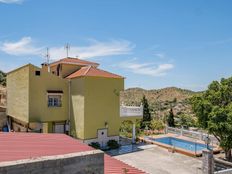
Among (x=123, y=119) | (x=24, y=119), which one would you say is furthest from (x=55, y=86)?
(x=123, y=119)

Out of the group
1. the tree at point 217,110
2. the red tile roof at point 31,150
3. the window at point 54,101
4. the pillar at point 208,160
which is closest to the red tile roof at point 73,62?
the window at point 54,101

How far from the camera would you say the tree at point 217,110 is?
1859 cm

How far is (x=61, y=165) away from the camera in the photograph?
6.30 m

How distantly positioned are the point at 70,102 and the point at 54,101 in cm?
156

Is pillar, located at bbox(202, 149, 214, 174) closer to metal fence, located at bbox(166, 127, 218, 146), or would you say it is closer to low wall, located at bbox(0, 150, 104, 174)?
low wall, located at bbox(0, 150, 104, 174)

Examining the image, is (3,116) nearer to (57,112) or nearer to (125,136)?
(57,112)

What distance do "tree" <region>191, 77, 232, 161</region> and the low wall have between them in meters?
13.9

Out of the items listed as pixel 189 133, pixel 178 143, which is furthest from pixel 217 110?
pixel 189 133

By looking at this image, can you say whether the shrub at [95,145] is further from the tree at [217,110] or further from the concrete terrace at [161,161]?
the tree at [217,110]

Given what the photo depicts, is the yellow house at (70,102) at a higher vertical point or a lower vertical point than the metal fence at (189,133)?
higher

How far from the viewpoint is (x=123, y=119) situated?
27797 millimetres

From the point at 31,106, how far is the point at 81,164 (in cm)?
1861

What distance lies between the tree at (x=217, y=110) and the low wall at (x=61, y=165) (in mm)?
13923

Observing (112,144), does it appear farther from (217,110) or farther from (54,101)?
(217,110)
